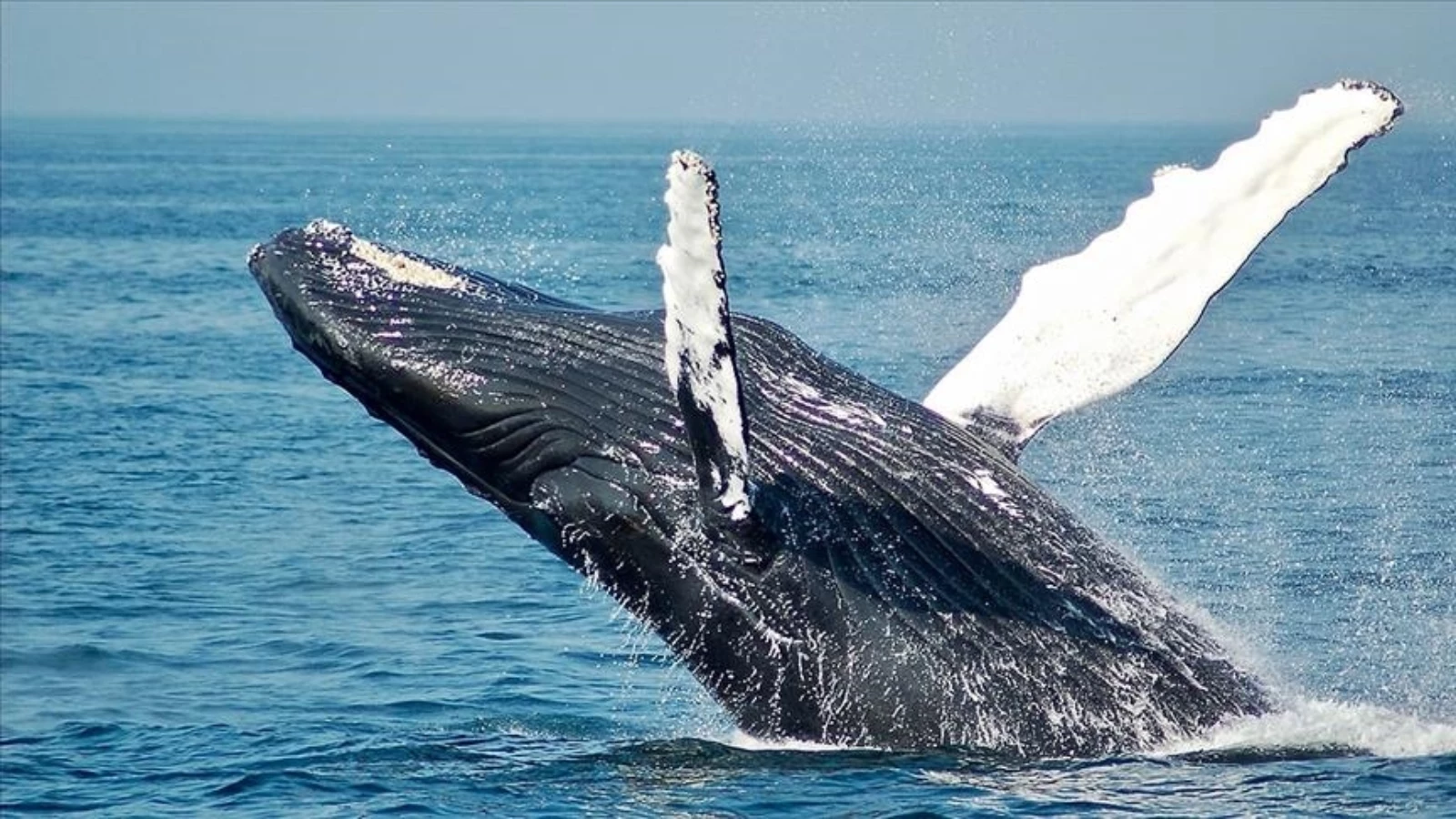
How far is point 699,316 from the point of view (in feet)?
22.9

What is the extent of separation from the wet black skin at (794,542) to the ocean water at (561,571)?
0.23 metres

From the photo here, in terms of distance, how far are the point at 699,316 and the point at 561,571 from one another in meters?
8.10

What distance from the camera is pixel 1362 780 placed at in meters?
7.81

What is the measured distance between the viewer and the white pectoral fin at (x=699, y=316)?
271 inches

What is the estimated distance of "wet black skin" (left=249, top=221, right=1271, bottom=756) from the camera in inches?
300

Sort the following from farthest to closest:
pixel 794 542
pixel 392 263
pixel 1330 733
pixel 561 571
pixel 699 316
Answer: pixel 561 571 → pixel 1330 733 → pixel 392 263 → pixel 794 542 → pixel 699 316

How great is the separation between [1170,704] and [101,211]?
59237 mm

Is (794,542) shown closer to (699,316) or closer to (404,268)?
(699,316)

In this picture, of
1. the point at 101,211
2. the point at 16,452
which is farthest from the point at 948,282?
the point at 101,211

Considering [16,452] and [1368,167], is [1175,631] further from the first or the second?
[1368,167]

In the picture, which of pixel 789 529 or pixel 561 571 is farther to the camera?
pixel 561 571

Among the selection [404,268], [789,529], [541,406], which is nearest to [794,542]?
[789,529]

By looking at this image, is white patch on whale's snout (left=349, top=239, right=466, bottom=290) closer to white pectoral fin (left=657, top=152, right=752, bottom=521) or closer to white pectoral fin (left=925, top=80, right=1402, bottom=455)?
white pectoral fin (left=657, top=152, right=752, bottom=521)

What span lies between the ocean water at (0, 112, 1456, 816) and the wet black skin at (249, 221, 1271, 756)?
0.77 ft
